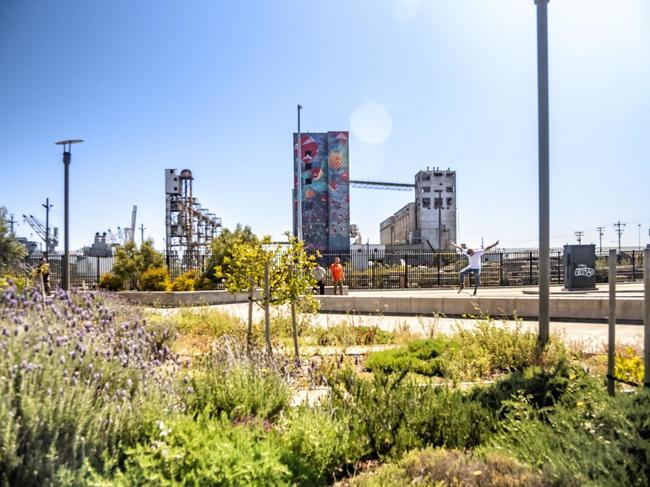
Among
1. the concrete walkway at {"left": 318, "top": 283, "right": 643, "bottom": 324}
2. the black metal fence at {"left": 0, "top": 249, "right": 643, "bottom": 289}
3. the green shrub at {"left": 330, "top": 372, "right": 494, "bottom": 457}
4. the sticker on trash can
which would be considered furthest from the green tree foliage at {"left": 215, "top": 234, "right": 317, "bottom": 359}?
the sticker on trash can

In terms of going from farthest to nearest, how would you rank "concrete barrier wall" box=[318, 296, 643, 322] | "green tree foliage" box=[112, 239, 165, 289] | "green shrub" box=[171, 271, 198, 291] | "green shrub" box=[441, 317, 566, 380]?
"green tree foliage" box=[112, 239, 165, 289], "green shrub" box=[171, 271, 198, 291], "concrete barrier wall" box=[318, 296, 643, 322], "green shrub" box=[441, 317, 566, 380]

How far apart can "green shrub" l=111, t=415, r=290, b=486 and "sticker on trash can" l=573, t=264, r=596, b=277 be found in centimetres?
1977

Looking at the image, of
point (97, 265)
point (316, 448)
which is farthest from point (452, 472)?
point (97, 265)

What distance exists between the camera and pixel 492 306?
478 inches

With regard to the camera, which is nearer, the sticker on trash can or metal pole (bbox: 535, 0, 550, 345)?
metal pole (bbox: 535, 0, 550, 345)

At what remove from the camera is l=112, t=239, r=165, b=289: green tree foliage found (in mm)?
20047

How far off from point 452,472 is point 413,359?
338 cm

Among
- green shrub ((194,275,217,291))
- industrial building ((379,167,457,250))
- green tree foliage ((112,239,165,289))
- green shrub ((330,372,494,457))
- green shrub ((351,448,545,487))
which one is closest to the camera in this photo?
green shrub ((351,448,545,487))

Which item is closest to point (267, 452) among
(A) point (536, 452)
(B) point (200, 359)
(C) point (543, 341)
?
(A) point (536, 452)

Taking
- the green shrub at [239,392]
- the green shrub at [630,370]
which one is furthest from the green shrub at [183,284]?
the green shrub at [630,370]

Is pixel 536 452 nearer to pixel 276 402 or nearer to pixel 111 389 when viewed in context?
pixel 276 402

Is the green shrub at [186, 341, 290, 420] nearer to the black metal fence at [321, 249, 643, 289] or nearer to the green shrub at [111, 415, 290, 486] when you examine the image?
the green shrub at [111, 415, 290, 486]

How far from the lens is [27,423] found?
6.92ft

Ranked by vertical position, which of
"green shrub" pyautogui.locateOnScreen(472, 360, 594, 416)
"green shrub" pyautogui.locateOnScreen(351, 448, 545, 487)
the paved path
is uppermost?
"green shrub" pyautogui.locateOnScreen(472, 360, 594, 416)
